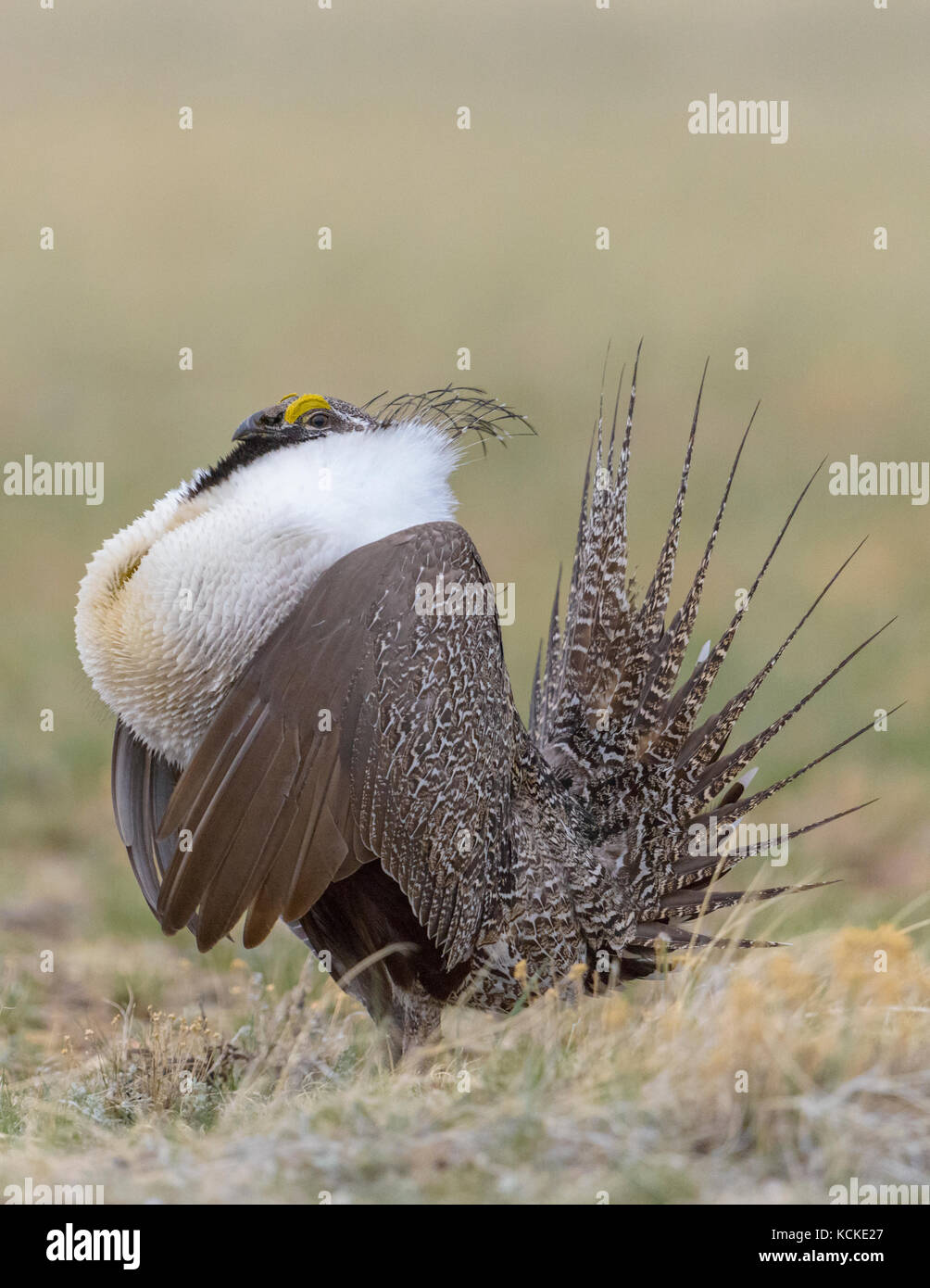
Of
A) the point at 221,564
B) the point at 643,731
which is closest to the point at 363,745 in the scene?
the point at 221,564

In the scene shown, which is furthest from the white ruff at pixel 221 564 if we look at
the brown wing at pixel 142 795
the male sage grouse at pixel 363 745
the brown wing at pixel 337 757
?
the brown wing at pixel 142 795

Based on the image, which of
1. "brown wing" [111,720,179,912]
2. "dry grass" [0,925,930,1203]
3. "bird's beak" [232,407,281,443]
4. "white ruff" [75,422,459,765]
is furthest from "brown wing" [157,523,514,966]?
"brown wing" [111,720,179,912]

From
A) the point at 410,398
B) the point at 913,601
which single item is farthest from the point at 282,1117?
the point at 913,601

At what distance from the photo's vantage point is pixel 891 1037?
385 cm

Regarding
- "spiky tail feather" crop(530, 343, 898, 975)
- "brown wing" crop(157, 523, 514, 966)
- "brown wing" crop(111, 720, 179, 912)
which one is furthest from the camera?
"spiky tail feather" crop(530, 343, 898, 975)

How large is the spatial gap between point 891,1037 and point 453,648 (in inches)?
58.9

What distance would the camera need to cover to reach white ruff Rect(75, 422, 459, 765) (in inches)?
162

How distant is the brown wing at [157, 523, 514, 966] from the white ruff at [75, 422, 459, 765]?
A: 4.6 inches

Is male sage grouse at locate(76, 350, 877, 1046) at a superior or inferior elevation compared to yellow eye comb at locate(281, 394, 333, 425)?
inferior

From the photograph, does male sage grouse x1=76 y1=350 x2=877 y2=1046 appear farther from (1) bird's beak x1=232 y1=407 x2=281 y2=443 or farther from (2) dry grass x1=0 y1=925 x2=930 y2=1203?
(2) dry grass x1=0 y1=925 x2=930 y2=1203

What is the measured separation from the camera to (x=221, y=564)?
4.13 meters

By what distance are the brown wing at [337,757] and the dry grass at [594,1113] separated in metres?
0.53

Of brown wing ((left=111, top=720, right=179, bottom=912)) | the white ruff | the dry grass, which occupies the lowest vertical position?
the dry grass

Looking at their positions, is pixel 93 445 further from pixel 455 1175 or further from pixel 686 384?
pixel 455 1175
